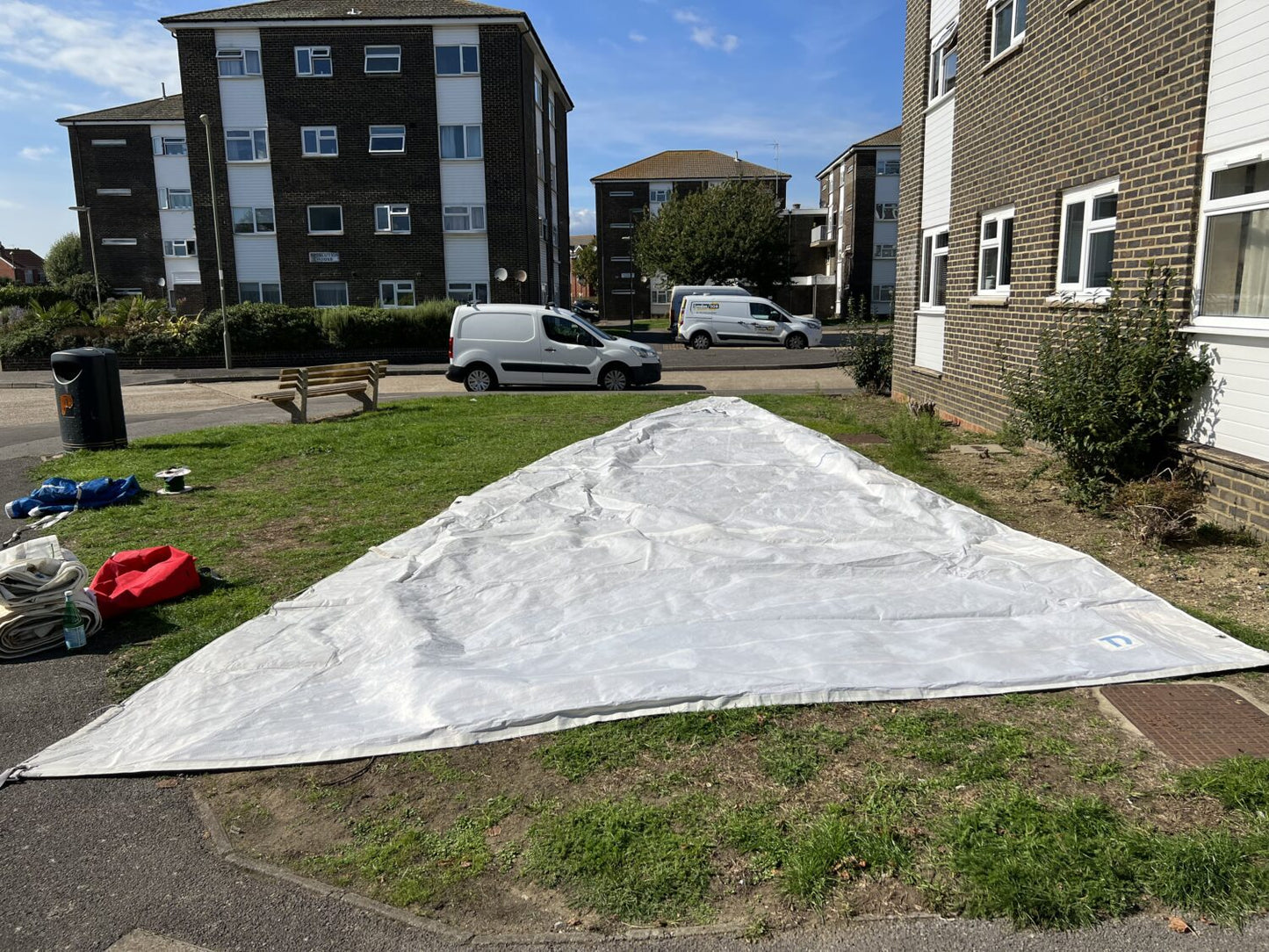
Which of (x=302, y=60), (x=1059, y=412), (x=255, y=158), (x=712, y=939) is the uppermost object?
(x=302, y=60)

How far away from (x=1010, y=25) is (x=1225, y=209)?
6.33m

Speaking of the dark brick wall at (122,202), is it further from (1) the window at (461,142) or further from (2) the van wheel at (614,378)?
(2) the van wheel at (614,378)

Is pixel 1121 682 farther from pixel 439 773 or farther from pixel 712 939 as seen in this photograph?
pixel 439 773

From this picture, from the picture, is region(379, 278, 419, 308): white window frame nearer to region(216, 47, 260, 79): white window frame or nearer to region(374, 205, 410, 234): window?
region(374, 205, 410, 234): window

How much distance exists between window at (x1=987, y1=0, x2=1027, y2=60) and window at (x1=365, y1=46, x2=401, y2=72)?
2900 cm

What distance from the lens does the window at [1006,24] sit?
1120cm

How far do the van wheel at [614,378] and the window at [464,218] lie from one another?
61.9 feet

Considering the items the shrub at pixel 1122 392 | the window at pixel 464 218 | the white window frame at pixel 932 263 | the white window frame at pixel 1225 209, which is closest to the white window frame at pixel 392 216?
the window at pixel 464 218

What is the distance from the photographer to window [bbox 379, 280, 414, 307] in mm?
37344

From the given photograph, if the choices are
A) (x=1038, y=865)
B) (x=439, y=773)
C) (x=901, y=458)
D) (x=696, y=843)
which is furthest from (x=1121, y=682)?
(x=901, y=458)

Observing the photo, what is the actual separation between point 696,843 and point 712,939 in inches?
17.4

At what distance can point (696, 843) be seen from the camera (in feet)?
10.2

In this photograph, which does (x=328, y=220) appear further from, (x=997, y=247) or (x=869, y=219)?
(x=869, y=219)

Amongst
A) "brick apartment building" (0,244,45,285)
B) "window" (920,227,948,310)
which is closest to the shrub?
"window" (920,227,948,310)
